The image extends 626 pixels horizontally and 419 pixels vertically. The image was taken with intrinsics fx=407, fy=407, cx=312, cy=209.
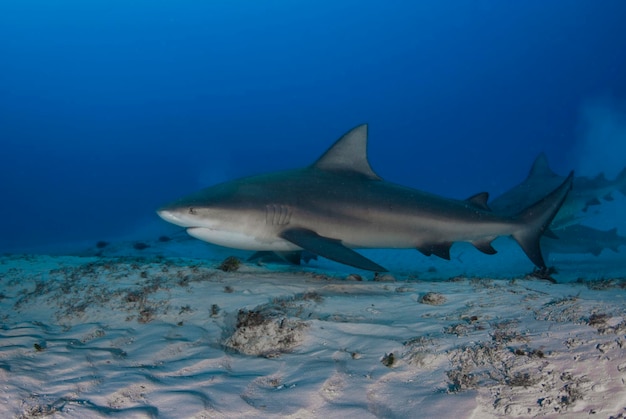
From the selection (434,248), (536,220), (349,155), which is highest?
(349,155)

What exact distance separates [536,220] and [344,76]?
154054mm

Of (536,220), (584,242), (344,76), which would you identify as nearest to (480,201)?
(536,220)

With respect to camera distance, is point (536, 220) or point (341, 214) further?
point (536, 220)

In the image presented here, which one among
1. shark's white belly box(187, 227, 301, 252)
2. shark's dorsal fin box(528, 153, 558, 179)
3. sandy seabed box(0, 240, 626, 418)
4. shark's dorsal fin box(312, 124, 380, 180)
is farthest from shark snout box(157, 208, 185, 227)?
shark's dorsal fin box(528, 153, 558, 179)

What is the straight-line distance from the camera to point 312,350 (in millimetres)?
3070

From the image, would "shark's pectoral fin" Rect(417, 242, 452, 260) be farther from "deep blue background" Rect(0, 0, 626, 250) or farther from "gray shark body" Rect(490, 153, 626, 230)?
"deep blue background" Rect(0, 0, 626, 250)

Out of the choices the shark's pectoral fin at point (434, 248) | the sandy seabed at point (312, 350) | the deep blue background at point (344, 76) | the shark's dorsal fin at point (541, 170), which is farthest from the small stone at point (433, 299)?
the deep blue background at point (344, 76)

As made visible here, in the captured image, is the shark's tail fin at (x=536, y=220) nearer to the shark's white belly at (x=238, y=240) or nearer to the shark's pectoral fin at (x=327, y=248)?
the shark's pectoral fin at (x=327, y=248)

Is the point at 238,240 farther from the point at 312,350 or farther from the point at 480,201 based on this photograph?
the point at 480,201

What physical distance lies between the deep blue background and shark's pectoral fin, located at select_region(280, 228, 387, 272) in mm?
96639

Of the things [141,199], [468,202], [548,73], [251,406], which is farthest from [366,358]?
[548,73]

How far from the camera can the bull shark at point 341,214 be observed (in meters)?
5.27

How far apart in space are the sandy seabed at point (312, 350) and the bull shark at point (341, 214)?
791 millimetres

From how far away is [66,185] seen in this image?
7312 centimetres
